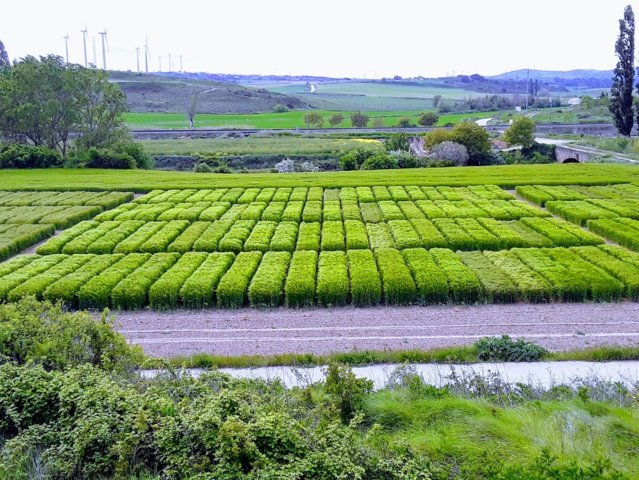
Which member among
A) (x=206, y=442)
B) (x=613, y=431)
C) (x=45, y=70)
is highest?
(x=45, y=70)

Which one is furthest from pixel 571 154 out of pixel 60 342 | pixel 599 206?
pixel 60 342

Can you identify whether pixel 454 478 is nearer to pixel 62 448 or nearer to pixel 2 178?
pixel 62 448

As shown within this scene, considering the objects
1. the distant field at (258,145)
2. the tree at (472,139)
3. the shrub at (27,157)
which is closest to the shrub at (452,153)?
the tree at (472,139)

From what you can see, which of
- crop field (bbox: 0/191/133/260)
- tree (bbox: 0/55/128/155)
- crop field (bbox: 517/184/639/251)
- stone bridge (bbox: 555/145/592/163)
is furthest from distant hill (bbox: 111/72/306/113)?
crop field (bbox: 517/184/639/251)

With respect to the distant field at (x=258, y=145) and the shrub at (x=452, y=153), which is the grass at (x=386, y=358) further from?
the distant field at (x=258, y=145)

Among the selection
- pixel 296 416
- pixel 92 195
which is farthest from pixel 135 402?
pixel 92 195

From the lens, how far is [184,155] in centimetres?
6581

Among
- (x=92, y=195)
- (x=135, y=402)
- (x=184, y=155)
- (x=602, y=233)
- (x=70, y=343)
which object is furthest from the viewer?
(x=184, y=155)

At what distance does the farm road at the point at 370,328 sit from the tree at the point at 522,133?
1851 inches

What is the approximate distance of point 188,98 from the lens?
465 ft

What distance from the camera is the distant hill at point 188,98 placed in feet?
440

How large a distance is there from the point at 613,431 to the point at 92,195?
32.0 meters

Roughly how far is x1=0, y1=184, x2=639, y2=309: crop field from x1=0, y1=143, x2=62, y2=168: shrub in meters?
19.2

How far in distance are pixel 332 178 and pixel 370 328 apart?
1027 inches
